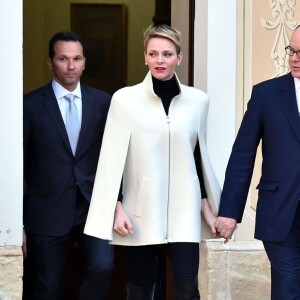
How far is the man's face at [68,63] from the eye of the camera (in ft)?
22.3

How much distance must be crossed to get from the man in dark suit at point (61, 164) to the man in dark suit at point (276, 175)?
1.06 metres

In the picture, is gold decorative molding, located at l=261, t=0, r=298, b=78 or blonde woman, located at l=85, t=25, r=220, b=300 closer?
blonde woman, located at l=85, t=25, r=220, b=300

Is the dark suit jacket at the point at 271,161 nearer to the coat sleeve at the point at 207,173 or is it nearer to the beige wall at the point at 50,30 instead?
the coat sleeve at the point at 207,173

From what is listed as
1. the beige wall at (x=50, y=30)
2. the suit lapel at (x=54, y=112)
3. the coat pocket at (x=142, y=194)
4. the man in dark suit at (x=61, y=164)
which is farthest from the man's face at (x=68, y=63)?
the beige wall at (x=50, y=30)

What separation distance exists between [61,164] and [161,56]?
112 centimetres

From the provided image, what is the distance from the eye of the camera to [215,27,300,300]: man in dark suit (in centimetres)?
575

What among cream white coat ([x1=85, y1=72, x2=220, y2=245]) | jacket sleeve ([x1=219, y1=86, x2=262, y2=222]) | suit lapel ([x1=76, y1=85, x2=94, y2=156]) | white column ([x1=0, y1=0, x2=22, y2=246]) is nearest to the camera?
jacket sleeve ([x1=219, y1=86, x2=262, y2=222])

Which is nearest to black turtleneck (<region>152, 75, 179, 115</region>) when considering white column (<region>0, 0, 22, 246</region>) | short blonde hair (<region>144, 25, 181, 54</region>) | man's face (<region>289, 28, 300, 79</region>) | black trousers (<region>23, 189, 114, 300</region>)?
short blonde hair (<region>144, 25, 181, 54</region>)

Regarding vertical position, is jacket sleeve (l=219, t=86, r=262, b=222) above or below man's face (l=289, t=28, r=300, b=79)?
below

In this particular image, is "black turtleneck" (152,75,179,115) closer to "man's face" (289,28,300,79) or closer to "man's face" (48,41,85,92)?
"man's face" (289,28,300,79)

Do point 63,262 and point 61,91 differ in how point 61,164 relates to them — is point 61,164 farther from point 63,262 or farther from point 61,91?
point 63,262

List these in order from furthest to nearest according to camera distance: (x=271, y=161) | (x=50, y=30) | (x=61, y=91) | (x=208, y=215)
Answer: (x=50, y=30) → (x=61, y=91) → (x=208, y=215) → (x=271, y=161)

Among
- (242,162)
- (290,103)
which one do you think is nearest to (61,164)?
(242,162)

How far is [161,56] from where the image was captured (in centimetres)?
600
